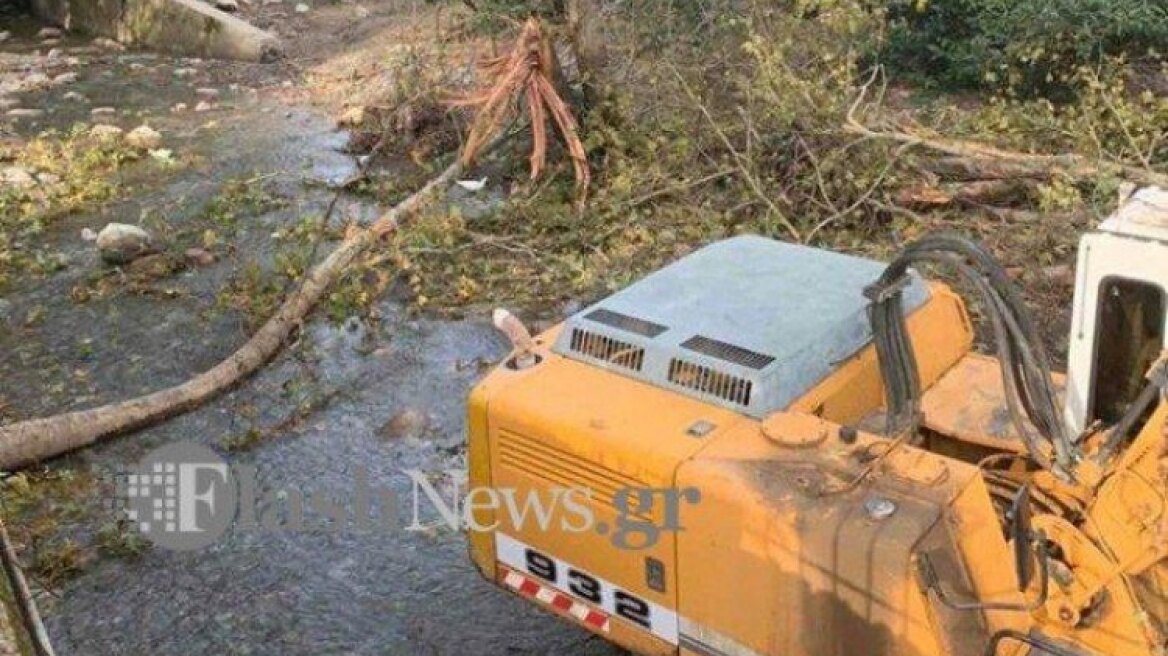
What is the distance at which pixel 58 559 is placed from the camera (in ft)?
19.5

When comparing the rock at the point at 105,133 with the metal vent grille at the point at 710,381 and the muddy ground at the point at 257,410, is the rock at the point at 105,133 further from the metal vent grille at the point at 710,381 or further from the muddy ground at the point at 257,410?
the metal vent grille at the point at 710,381

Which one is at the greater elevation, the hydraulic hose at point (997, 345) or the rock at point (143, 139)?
the hydraulic hose at point (997, 345)

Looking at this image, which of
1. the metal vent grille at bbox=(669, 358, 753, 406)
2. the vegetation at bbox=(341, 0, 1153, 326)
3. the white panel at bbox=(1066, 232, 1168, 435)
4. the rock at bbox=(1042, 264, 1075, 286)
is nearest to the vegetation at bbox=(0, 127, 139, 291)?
the vegetation at bbox=(341, 0, 1153, 326)

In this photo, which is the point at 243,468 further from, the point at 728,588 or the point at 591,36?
the point at 591,36

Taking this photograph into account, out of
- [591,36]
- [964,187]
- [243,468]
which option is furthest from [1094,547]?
[591,36]

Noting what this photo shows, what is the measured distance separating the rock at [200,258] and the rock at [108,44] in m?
8.56

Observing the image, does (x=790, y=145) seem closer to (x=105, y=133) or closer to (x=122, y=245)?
(x=122, y=245)

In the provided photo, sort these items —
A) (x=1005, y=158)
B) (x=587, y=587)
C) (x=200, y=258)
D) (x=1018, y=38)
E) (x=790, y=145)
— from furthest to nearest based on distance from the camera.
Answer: (x=1018, y=38)
(x=200, y=258)
(x=790, y=145)
(x=1005, y=158)
(x=587, y=587)

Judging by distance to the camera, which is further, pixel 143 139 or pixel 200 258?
pixel 143 139

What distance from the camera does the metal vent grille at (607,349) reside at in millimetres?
4223

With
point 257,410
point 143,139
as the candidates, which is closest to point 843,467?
point 257,410

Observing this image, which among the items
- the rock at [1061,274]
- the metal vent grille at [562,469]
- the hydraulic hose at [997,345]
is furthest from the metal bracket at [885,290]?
the rock at [1061,274]

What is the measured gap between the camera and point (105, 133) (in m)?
12.3

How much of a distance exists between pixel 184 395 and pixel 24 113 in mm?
8037
